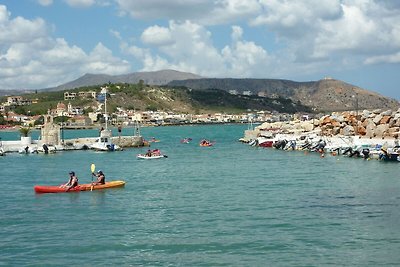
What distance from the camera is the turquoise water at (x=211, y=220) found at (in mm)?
22625

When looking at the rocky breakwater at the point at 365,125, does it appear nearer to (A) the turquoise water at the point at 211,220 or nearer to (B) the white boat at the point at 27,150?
(A) the turquoise water at the point at 211,220

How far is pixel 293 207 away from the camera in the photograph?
105ft

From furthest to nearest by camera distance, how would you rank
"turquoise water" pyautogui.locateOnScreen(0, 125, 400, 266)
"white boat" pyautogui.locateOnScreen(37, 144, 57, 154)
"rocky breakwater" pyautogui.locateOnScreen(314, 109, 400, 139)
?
"white boat" pyautogui.locateOnScreen(37, 144, 57, 154)
"rocky breakwater" pyautogui.locateOnScreen(314, 109, 400, 139)
"turquoise water" pyautogui.locateOnScreen(0, 125, 400, 266)

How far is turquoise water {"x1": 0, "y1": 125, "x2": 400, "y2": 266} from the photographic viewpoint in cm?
2262

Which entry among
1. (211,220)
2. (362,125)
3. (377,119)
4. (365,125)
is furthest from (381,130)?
(211,220)

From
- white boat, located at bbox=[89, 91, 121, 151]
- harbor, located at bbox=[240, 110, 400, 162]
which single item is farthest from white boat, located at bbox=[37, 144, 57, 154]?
harbor, located at bbox=[240, 110, 400, 162]

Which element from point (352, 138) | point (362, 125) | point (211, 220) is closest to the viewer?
point (211, 220)

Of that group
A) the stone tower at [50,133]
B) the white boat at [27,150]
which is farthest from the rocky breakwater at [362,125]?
the white boat at [27,150]

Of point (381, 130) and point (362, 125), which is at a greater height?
point (362, 125)

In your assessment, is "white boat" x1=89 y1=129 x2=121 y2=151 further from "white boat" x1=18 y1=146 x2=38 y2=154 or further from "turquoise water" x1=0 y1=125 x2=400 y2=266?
"turquoise water" x1=0 y1=125 x2=400 y2=266

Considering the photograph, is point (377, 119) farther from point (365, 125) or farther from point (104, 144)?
point (104, 144)

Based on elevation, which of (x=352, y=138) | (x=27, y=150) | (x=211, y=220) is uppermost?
(x=352, y=138)

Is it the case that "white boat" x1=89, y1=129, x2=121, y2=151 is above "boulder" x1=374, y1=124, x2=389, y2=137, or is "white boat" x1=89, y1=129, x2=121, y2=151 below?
below

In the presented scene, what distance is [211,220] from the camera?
94.8 feet
